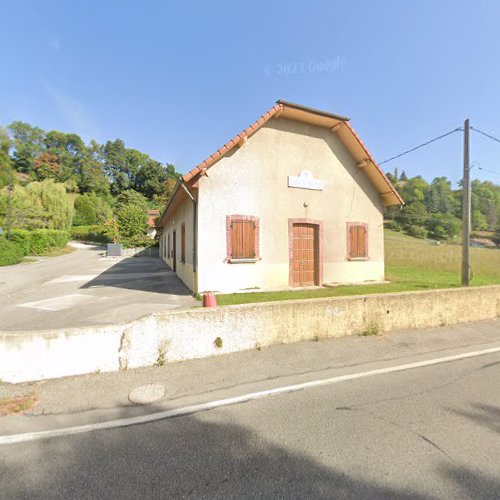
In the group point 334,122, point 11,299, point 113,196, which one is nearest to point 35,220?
point 11,299

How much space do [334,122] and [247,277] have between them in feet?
23.0

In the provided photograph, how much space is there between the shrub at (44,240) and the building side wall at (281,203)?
92.5ft

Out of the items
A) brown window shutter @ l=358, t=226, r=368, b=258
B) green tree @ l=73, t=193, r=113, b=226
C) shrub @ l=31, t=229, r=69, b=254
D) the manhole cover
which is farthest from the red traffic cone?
green tree @ l=73, t=193, r=113, b=226

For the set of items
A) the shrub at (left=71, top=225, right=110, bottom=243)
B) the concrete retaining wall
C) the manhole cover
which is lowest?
the manhole cover

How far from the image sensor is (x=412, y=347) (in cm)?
514

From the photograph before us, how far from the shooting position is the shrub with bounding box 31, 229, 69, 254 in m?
28.1

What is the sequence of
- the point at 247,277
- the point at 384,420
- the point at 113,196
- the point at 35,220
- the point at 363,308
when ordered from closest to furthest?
the point at 384,420
the point at 363,308
the point at 247,277
the point at 35,220
the point at 113,196

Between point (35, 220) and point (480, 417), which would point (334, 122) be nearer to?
point (480, 417)

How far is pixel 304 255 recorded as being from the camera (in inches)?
420

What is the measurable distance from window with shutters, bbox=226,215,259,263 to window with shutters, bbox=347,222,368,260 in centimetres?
432

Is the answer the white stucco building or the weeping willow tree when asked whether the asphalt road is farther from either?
the weeping willow tree

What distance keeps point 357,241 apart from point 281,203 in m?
3.97

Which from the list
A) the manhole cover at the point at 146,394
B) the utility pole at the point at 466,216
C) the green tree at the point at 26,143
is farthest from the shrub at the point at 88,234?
the utility pole at the point at 466,216

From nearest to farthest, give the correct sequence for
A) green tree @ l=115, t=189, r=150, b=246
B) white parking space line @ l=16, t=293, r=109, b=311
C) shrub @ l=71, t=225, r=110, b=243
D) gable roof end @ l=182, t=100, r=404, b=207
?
white parking space line @ l=16, t=293, r=109, b=311 → gable roof end @ l=182, t=100, r=404, b=207 → green tree @ l=115, t=189, r=150, b=246 → shrub @ l=71, t=225, r=110, b=243
